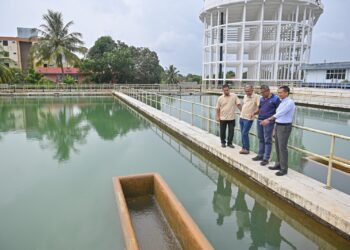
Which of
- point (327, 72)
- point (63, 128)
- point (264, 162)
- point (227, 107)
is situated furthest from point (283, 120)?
point (327, 72)

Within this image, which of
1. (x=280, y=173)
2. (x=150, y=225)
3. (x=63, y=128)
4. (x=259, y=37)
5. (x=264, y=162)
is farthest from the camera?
(x=259, y=37)

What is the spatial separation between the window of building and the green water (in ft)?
82.2

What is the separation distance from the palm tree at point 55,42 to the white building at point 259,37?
53.9 feet

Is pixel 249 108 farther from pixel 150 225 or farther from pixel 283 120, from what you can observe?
pixel 150 225

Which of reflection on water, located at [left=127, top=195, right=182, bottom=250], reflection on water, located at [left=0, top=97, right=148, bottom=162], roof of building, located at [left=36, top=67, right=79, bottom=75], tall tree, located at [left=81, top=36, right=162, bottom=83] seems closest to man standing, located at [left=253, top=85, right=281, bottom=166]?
reflection on water, located at [left=127, top=195, right=182, bottom=250]

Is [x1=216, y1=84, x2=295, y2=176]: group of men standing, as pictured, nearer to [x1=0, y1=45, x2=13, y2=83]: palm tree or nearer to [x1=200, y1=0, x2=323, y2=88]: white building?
[x1=0, y1=45, x2=13, y2=83]: palm tree

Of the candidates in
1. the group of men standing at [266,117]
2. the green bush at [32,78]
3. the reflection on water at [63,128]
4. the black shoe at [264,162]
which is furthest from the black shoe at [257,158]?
the green bush at [32,78]

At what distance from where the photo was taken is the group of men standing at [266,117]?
372cm

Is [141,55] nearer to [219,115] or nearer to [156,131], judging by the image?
[156,131]

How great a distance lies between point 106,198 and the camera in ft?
13.4

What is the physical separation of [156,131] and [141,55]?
30263mm

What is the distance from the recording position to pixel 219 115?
17.5 ft

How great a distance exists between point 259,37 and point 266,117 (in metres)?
29.5

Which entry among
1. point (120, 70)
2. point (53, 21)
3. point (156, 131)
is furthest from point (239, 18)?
point (156, 131)
